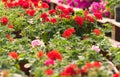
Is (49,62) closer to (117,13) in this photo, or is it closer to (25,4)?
(25,4)

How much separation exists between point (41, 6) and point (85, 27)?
107cm

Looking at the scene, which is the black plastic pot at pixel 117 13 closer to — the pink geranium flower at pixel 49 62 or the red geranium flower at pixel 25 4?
the red geranium flower at pixel 25 4

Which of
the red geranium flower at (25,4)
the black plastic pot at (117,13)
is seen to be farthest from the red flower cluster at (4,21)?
the black plastic pot at (117,13)

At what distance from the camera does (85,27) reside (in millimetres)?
4129

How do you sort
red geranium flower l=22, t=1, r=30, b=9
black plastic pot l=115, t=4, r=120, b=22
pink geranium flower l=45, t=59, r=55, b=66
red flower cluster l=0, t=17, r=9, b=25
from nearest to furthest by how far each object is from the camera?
pink geranium flower l=45, t=59, r=55, b=66 < red flower cluster l=0, t=17, r=9, b=25 < red geranium flower l=22, t=1, r=30, b=9 < black plastic pot l=115, t=4, r=120, b=22

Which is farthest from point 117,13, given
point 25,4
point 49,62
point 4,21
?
point 49,62

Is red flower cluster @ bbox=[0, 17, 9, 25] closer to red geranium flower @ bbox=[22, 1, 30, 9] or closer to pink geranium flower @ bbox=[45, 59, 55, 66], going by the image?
red geranium flower @ bbox=[22, 1, 30, 9]

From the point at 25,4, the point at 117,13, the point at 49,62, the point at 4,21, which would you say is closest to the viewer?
the point at 49,62

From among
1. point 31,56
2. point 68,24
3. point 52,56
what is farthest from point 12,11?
point 52,56


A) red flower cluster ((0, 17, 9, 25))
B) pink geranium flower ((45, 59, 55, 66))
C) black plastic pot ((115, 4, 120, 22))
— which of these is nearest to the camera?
pink geranium flower ((45, 59, 55, 66))

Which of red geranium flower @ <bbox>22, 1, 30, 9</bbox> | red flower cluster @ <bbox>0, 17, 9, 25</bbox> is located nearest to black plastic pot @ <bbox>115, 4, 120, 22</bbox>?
red geranium flower @ <bbox>22, 1, 30, 9</bbox>

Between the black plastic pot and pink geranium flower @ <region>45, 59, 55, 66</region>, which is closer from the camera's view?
pink geranium flower @ <region>45, 59, 55, 66</region>

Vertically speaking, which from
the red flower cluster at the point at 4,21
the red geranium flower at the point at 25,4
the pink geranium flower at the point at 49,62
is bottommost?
the red geranium flower at the point at 25,4

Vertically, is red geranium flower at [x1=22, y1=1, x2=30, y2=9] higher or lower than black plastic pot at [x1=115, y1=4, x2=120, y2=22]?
higher
